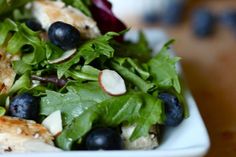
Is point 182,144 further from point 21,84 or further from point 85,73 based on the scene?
point 21,84

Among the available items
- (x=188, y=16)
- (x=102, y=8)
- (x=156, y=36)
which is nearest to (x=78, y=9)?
(x=102, y=8)

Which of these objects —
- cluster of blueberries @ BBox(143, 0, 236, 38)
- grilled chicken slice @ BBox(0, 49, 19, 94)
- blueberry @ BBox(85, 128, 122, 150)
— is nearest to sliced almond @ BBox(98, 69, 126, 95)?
blueberry @ BBox(85, 128, 122, 150)

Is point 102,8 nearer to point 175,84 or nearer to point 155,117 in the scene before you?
point 175,84

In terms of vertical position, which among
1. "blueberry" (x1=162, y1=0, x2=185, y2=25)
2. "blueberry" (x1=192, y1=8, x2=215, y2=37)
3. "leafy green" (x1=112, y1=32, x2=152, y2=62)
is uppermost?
"leafy green" (x1=112, y1=32, x2=152, y2=62)

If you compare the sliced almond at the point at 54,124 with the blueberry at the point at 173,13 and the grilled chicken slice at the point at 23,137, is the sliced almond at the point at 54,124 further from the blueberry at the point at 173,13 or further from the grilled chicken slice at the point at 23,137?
the blueberry at the point at 173,13

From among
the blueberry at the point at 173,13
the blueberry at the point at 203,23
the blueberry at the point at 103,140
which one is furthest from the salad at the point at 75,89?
the blueberry at the point at 173,13

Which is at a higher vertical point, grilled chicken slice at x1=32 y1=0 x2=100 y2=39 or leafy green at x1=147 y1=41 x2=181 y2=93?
grilled chicken slice at x1=32 y1=0 x2=100 y2=39

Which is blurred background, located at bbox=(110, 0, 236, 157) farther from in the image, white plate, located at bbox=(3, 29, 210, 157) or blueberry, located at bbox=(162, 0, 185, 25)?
white plate, located at bbox=(3, 29, 210, 157)
